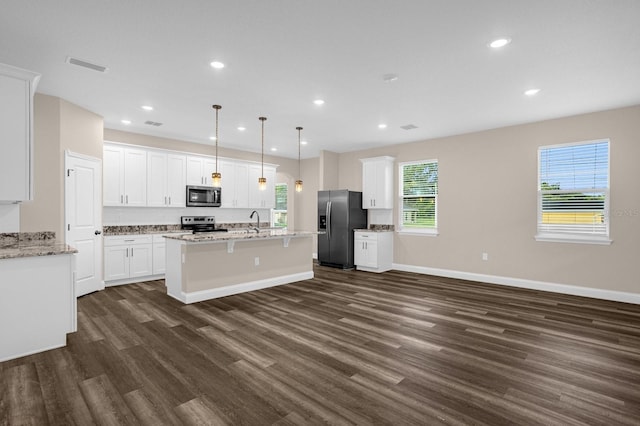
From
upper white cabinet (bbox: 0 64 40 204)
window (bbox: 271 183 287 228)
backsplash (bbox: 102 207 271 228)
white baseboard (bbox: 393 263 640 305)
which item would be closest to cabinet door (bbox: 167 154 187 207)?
backsplash (bbox: 102 207 271 228)

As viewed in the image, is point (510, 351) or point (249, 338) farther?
point (249, 338)

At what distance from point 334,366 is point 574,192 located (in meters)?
4.79

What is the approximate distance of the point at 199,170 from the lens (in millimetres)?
6766

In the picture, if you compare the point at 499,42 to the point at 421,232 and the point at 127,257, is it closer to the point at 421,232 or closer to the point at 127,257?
the point at 421,232

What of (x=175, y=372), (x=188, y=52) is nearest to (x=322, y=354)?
(x=175, y=372)

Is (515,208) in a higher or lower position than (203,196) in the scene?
lower

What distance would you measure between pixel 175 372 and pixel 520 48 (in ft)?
13.2

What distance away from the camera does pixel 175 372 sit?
8.46ft

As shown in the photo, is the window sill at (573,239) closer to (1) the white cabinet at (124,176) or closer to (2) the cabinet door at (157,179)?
(2) the cabinet door at (157,179)

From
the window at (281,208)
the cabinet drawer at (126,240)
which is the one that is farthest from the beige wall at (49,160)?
the window at (281,208)

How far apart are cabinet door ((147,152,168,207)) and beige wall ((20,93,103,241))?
1439mm

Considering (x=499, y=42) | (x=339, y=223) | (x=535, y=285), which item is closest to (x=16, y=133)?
(x=499, y=42)

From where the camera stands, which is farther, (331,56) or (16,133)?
(331,56)

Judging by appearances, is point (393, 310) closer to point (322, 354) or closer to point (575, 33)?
point (322, 354)
